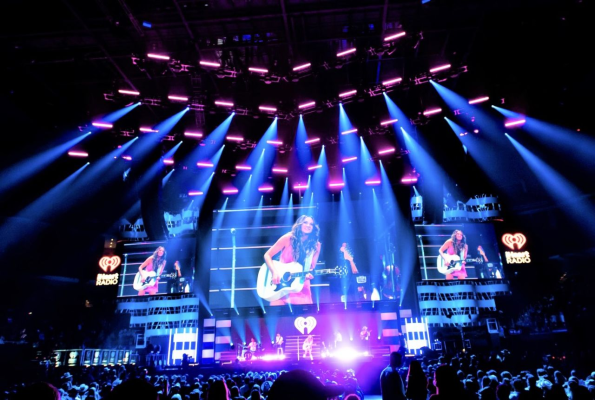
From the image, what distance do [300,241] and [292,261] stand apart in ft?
2.90

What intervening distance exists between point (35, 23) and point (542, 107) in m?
14.8

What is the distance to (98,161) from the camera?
48.7 feet

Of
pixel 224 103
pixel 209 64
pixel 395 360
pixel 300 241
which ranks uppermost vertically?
pixel 209 64

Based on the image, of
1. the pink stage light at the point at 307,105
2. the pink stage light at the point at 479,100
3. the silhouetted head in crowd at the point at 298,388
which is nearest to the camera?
the silhouetted head in crowd at the point at 298,388

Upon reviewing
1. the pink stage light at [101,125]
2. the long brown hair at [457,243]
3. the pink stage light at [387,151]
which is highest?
the pink stage light at [101,125]

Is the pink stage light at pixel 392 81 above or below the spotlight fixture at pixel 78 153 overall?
above

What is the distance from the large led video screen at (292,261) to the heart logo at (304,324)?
1257 millimetres

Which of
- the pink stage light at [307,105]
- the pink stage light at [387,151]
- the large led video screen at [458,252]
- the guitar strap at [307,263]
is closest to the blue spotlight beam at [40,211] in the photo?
the pink stage light at [307,105]

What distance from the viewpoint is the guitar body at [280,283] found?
1505 cm

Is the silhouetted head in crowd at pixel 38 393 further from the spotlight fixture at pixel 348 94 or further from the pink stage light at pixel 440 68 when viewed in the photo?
the pink stage light at pixel 440 68

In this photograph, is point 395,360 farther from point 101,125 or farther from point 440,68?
point 101,125

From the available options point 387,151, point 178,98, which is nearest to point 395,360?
point 178,98

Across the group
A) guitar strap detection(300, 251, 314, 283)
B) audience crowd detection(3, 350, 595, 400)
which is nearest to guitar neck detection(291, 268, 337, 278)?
guitar strap detection(300, 251, 314, 283)

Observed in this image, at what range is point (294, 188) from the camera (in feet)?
53.8
